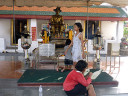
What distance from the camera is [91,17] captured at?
42.3 feet

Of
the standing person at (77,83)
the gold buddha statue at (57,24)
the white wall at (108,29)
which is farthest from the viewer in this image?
the white wall at (108,29)

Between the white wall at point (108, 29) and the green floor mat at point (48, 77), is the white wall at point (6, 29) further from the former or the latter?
the green floor mat at point (48, 77)

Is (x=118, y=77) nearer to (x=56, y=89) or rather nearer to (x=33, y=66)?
(x=56, y=89)

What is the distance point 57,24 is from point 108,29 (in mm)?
7714

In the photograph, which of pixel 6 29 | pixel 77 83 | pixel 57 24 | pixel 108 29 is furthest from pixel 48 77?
pixel 108 29

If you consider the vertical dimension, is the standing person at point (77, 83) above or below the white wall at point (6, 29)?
below

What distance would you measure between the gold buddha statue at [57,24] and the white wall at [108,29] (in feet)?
23.4

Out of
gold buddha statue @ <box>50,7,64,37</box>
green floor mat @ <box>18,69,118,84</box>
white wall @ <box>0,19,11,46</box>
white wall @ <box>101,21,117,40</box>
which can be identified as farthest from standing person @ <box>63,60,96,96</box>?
white wall @ <box>101,21,117,40</box>

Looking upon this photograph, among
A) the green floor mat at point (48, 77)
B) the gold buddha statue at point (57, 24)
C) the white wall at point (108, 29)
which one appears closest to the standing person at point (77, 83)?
the green floor mat at point (48, 77)

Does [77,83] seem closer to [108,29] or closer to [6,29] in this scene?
[6,29]

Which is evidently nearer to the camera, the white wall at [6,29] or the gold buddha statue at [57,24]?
the gold buddha statue at [57,24]

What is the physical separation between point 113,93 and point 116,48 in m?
2.87

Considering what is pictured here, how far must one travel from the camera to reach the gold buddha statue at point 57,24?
27.5 ft

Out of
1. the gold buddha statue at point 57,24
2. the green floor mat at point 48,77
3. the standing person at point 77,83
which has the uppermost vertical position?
the gold buddha statue at point 57,24
